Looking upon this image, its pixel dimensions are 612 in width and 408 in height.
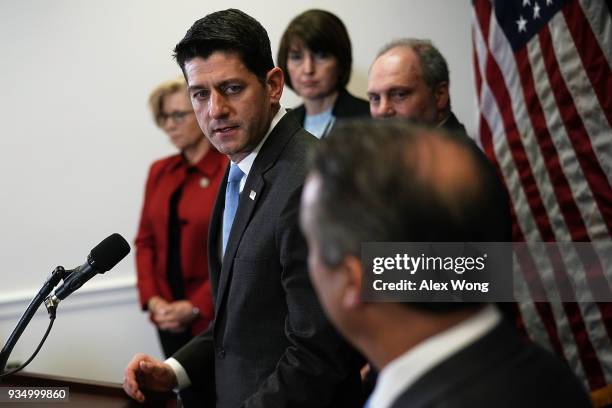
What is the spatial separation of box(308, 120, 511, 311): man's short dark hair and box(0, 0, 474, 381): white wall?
8.51ft

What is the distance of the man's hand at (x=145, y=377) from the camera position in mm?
1622

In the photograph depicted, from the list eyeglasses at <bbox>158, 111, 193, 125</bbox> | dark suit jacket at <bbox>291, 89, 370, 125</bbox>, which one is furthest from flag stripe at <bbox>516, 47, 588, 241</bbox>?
eyeglasses at <bbox>158, 111, 193, 125</bbox>

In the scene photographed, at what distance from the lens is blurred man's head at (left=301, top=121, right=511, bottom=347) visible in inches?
28.7

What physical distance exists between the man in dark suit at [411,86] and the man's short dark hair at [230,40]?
913 mm

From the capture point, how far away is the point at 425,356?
760 mm

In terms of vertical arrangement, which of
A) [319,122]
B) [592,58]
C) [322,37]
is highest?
[322,37]

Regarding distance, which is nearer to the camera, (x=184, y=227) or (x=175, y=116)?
(x=184, y=227)

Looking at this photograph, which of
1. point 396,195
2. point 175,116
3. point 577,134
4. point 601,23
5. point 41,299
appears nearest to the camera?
point 396,195

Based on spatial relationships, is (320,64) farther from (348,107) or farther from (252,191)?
(252,191)

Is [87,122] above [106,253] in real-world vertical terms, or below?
above

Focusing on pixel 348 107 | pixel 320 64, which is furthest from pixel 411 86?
pixel 320 64

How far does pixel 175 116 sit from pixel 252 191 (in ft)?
5.75

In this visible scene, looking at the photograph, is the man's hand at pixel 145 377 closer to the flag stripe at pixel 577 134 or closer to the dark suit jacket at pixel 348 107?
the dark suit jacket at pixel 348 107

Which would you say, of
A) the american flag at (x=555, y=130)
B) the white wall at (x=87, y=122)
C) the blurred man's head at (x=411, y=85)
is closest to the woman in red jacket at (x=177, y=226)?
the white wall at (x=87, y=122)
